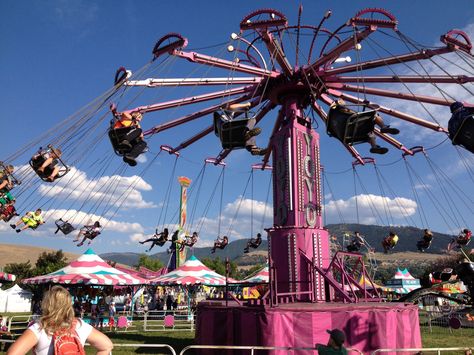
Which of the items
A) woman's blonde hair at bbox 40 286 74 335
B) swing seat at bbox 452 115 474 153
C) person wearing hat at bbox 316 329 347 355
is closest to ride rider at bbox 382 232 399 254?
swing seat at bbox 452 115 474 153

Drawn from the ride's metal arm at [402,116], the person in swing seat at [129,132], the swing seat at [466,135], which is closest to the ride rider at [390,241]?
the ride's metal arm at [402,116]

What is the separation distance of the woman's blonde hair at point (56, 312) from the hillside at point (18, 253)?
13513 centimetres

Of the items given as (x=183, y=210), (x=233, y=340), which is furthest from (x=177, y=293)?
(x=233, y=340)

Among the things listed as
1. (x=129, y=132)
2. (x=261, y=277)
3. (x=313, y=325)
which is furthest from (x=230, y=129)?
(x=261, y=277)

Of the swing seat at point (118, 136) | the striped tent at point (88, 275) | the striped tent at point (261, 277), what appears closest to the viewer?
the swing seat at point (118, 136)

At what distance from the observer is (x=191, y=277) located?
2475 centimetres

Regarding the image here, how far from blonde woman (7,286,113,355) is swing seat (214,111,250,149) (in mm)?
9164

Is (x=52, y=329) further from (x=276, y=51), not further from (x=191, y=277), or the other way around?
(x=191, y=277)

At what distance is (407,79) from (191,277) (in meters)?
16.3

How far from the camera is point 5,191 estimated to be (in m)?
12.9

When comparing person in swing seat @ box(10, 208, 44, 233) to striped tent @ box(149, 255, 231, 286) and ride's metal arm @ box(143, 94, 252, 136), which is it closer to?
ride's metal arm @ box(143, 94, 252, 136)

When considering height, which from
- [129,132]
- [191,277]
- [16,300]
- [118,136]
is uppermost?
[129,132]

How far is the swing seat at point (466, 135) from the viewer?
1005 centimetres

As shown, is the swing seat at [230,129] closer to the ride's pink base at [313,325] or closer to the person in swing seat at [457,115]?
the ride's pink base at [313,325]
